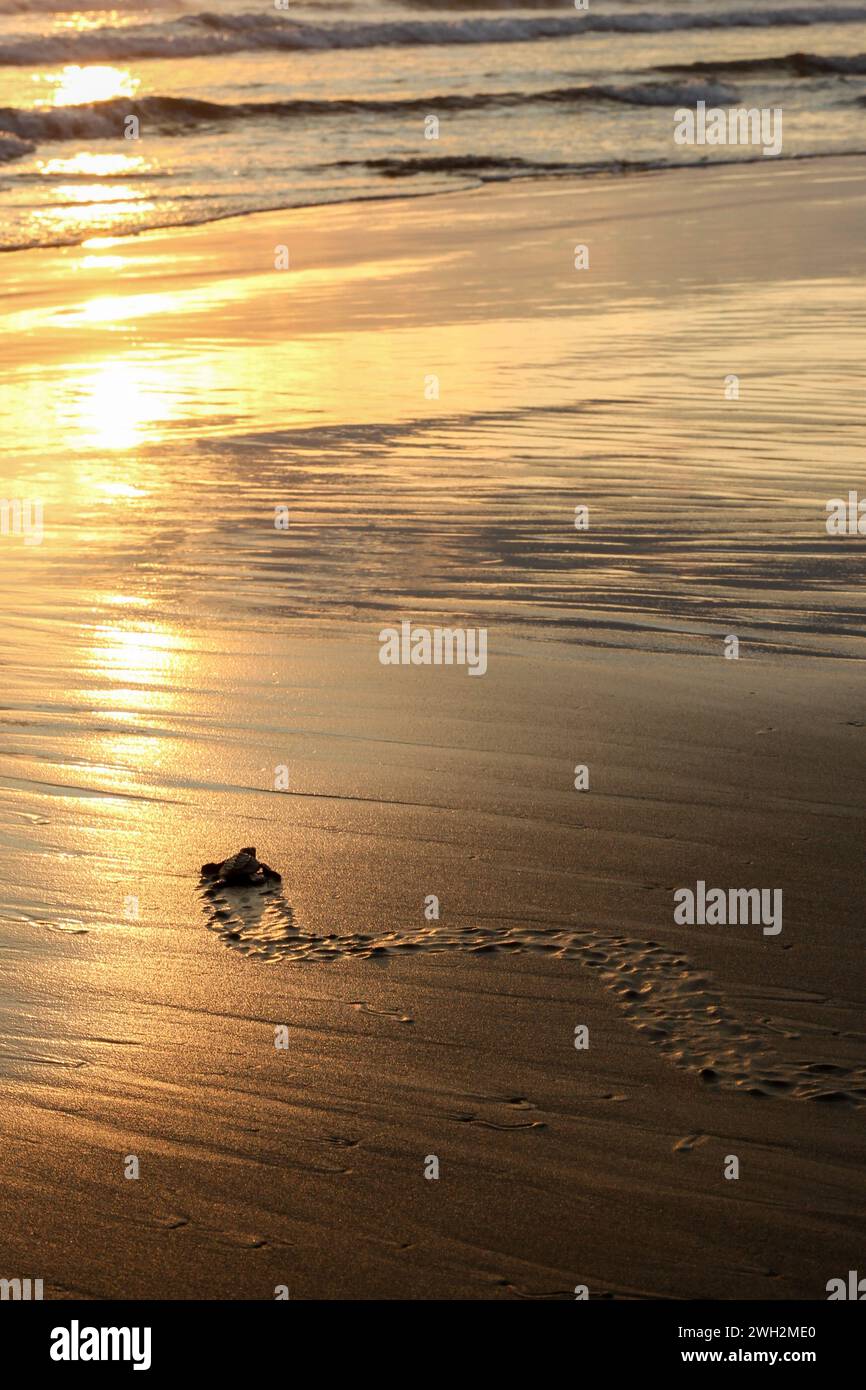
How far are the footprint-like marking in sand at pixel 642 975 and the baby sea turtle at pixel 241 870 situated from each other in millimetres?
29

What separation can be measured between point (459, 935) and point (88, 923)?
41.5 inches

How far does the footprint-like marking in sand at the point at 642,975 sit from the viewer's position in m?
3.84

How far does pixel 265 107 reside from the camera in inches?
1436

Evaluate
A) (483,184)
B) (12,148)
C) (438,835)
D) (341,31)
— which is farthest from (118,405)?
(341,31)

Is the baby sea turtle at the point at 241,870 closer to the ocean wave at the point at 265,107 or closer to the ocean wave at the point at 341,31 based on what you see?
the ocean wave at the point at 265,107

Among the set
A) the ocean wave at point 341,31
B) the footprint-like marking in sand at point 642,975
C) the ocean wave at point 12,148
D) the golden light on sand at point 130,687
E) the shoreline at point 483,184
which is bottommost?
the footprint-like marking in sand at point 642,975

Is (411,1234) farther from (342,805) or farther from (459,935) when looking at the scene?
(342,805)

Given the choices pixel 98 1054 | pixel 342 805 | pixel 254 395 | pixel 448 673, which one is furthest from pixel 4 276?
pixel 98 1054

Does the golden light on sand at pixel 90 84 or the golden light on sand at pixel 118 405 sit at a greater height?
the golden light on sand at pixel 90 84

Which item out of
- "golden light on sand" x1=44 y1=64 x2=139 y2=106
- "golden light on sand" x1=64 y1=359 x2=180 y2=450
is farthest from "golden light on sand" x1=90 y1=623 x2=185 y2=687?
"golden light on sand" x1=44 y1=64 x2=139 y2=106

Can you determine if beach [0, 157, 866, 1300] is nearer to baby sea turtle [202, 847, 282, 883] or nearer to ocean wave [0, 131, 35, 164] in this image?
baby sea turtle [202, 847, 282, 883]

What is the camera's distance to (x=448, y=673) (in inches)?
263

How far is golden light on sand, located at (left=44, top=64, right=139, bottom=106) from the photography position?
122ft

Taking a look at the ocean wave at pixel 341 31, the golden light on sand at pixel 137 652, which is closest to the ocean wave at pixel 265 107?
the ocean wave at pixel 341 31
